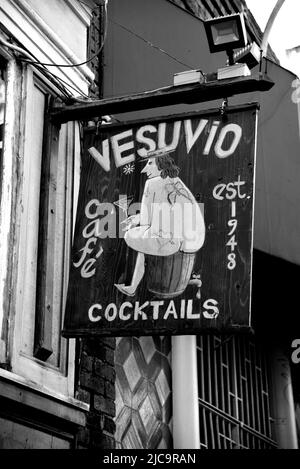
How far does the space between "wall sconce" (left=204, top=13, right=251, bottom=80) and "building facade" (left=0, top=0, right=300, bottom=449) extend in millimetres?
1256

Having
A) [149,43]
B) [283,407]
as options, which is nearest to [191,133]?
[149,43]

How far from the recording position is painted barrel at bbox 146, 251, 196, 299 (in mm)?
5621

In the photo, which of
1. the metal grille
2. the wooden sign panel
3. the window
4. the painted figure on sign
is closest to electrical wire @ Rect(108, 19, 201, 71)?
the window

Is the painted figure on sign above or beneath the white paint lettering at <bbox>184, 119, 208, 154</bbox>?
beneath

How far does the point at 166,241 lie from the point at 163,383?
2967 mm

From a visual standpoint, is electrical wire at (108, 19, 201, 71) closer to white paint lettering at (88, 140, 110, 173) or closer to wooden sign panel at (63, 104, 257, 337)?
wooden sign panel at (63, 104, 257, 337)

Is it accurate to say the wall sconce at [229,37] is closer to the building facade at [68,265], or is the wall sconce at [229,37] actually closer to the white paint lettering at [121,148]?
the white paint lettering at [121,148]

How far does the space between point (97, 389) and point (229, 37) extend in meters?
2.86

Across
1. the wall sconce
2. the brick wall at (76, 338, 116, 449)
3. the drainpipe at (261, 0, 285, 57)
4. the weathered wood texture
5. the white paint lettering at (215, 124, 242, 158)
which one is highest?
the drainpipe at (261, 0, 285, 57)

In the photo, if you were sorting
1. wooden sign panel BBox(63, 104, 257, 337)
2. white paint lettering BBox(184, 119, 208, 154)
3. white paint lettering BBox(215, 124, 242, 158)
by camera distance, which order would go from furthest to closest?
white paint lettering BBox(184, 119, 208, 154)
white paint lettering BBox(215, 124, 242, 158)
wooden sign panel BBox(63, 104, 257, 337)

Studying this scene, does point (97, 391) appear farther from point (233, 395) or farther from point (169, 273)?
point (233, 395)

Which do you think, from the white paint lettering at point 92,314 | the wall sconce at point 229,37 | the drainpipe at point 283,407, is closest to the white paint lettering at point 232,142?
the wall sconce at point 229,37

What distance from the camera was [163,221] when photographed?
5988 millimetres

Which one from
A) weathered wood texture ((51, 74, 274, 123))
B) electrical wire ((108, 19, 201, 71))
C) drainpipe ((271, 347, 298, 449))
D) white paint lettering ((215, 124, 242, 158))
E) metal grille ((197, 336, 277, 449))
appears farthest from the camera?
drainpipe ((271, 347, 298, 449))
